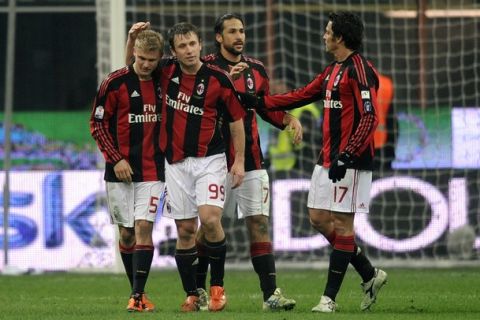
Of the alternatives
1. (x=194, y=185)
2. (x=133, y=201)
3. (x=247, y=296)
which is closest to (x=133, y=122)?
(x=133, y=201)

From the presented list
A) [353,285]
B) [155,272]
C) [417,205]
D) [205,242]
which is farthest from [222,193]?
[417,205]

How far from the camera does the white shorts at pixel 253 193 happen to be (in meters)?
9.49

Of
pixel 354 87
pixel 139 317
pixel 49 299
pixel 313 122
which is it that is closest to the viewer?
pixel 139 317

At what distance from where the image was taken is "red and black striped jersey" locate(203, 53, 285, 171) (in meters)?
9.54

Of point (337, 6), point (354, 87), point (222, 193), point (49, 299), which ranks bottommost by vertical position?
point (49, 299)

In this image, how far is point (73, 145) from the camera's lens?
51.5 ft

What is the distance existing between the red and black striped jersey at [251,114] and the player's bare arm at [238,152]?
0.31 m

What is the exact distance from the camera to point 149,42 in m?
9.15

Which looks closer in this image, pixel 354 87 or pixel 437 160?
pixel 354 87

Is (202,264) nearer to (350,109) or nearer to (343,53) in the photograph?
(350,109)

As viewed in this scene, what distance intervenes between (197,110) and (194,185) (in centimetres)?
49

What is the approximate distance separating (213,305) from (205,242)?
1.71 feet

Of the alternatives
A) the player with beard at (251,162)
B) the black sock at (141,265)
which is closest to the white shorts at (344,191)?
the player with beard at (251,162)

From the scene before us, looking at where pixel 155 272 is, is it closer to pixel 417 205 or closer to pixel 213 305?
pixel 417 205
